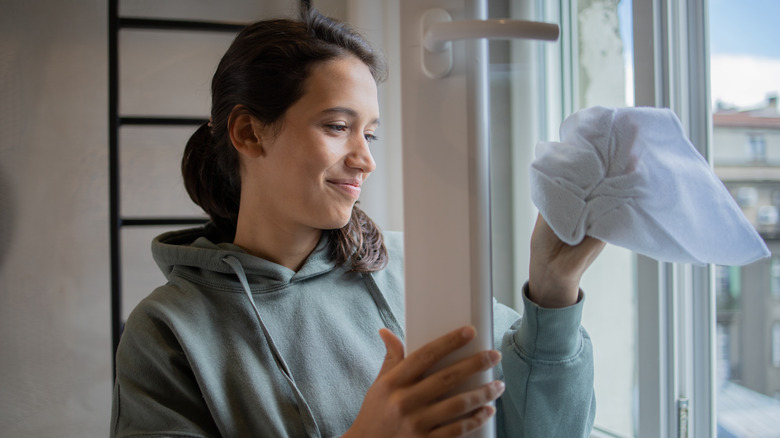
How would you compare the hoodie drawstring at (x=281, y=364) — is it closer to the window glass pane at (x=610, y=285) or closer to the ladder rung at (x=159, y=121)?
the window glass pane at (x=610, y=285)

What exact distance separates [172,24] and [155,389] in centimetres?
134

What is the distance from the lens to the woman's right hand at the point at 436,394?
55 cm

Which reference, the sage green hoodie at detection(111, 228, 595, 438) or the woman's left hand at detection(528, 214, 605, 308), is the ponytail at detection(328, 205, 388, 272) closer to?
the sage green hoodie at detection(111, 228, 595, 438)

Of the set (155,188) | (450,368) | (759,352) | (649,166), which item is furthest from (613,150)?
(155,188)

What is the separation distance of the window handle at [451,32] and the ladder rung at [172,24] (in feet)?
4.91

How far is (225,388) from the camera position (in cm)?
88

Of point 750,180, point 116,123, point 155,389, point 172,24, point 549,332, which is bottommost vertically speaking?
point 155,389

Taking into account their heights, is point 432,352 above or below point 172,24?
below

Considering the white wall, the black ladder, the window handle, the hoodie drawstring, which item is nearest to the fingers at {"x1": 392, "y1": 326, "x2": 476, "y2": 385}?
the window handle

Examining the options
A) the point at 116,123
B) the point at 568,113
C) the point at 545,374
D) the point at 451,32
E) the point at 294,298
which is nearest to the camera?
the point at 451,32

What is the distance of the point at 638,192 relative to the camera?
0.53 meters

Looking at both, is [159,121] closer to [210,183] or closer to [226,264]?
[210,183]

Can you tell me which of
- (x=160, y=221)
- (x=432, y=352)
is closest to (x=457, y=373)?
(x=432, y=352)

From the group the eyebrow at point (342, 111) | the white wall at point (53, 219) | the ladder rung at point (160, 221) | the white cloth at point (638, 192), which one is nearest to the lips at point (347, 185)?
the eyebrow at point (342, 111)
